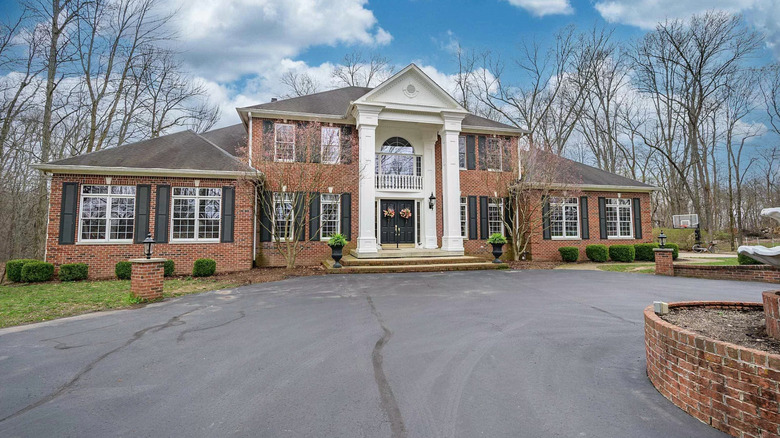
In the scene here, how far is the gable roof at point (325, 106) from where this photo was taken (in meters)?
13.9

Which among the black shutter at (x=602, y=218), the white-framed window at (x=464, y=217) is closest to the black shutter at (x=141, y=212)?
the white-framed window at (x=464, y=217)

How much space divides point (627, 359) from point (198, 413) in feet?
14.0

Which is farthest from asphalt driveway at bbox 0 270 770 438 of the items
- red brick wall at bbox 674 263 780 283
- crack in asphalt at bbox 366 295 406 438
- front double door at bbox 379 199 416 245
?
front double door at bbox 379 199 416 245

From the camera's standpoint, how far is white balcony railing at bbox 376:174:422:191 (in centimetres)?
1449

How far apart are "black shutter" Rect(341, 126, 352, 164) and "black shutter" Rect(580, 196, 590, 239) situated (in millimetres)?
11321

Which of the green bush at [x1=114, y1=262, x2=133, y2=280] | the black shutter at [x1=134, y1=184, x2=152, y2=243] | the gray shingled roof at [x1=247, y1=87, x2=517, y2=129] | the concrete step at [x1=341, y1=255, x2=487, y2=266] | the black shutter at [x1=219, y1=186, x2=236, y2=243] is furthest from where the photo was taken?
the gray shingled roof at [x1=247, y1=87, x2=517, y2=129]

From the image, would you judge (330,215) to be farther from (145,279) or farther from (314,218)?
(145,279)

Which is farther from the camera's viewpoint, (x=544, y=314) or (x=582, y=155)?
(x=582, y=155)

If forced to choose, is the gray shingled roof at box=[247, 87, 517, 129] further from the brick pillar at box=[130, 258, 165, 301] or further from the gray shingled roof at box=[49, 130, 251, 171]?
the brick pillar at box=[130, 258, 165, 301]

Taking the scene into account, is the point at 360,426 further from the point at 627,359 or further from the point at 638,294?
the point at 638,294

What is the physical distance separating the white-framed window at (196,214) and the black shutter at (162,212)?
0.18 metres

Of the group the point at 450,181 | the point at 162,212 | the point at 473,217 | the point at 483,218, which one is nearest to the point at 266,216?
the point at 162,212

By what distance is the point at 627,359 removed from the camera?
3.61 meters

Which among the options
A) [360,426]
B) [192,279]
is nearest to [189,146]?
[192,279]
